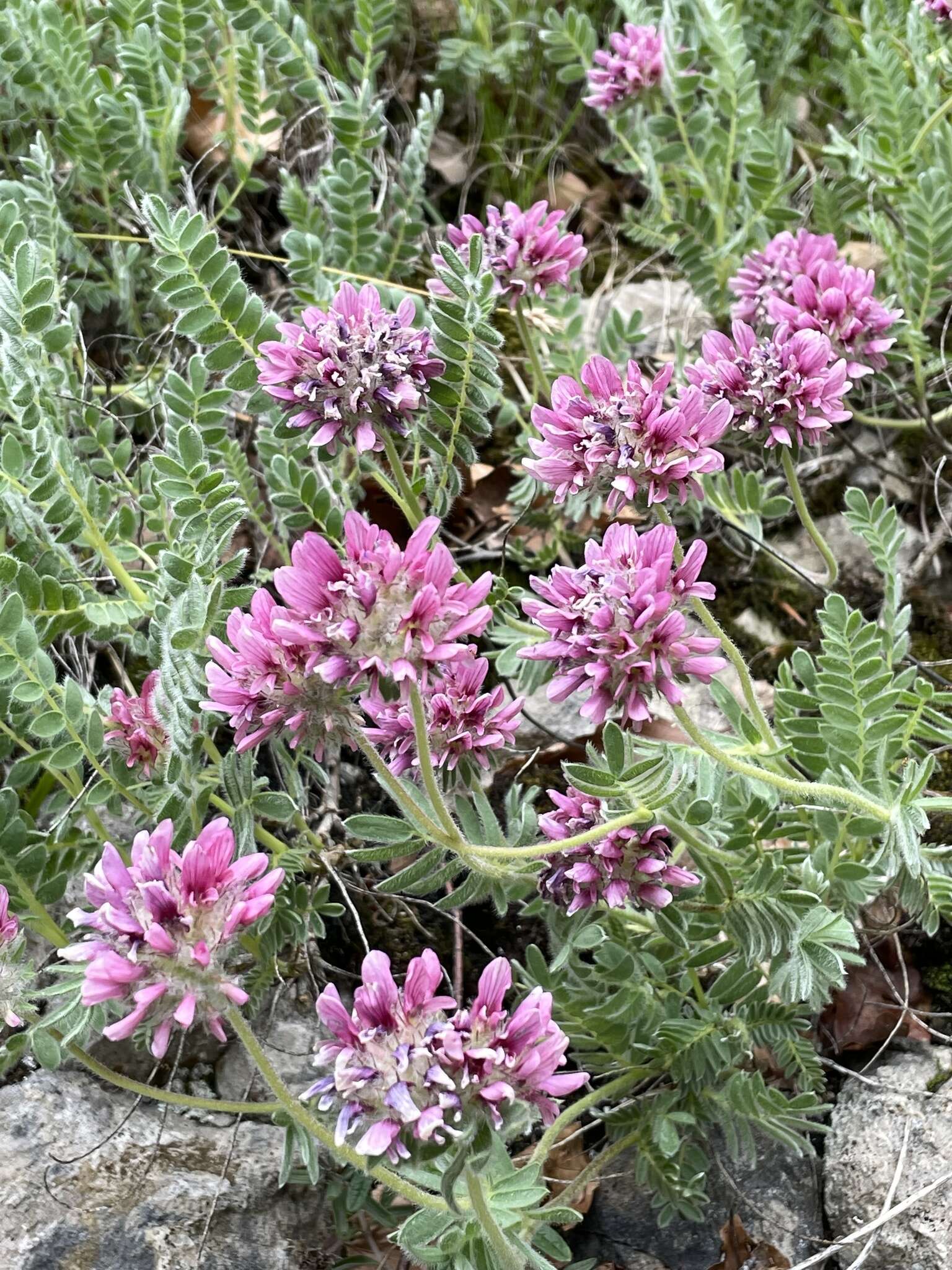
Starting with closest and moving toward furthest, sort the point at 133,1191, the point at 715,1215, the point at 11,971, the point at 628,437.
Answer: the point at 11,971, the point at 628,437, the point at 133,1191, the point at 715,1215

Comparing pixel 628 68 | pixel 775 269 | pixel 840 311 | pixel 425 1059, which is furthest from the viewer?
pixel 628 68

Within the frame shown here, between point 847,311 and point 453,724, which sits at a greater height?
point 847,311

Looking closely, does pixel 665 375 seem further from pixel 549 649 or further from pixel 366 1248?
pixel 366 1248

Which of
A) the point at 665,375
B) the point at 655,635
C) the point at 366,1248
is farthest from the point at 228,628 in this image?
the point at 366,1248

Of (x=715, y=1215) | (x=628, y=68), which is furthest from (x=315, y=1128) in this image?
(x=628, y=68)

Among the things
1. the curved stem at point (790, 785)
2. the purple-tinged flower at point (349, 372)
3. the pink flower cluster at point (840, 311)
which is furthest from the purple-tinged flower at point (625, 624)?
the pink flower cluster at point (840, 311)

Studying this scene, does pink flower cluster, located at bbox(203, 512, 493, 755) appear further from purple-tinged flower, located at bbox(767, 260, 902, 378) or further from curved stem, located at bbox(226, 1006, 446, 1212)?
purple-tinged flower, located at bbox(767, 260, 902, 378)

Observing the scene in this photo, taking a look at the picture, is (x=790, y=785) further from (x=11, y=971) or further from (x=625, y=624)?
(x=11, y=971)

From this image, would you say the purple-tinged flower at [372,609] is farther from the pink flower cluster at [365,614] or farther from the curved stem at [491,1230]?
the curved stem at [491,1230]
